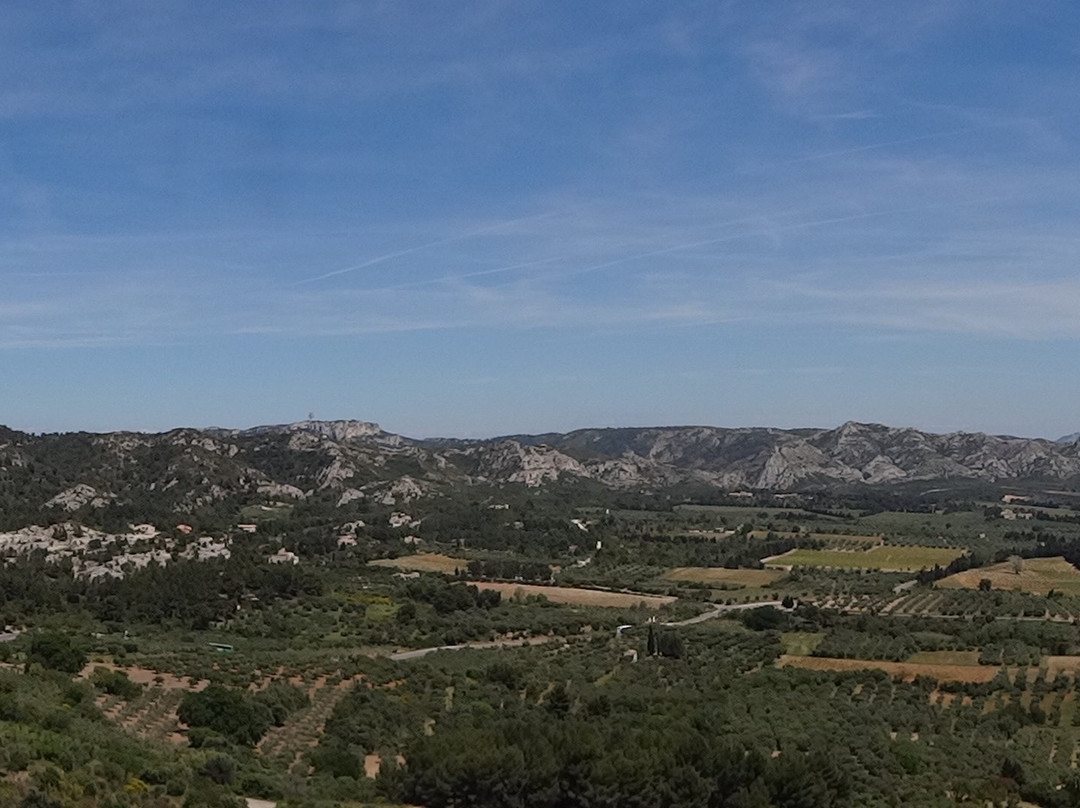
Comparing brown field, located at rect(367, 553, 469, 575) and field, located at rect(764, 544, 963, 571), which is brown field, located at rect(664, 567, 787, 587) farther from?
brown field, located at rect(367, 553, 469, 575)

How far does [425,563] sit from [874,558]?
221ft

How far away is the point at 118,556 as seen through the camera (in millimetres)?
115625

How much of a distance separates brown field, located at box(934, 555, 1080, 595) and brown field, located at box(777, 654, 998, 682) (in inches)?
1989

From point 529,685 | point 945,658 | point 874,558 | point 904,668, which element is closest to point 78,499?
point 874,558

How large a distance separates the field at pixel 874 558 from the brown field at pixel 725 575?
819 centimetres

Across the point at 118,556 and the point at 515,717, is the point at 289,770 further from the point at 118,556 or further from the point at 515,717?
the point at 118,556

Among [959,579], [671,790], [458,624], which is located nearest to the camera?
[671,790]

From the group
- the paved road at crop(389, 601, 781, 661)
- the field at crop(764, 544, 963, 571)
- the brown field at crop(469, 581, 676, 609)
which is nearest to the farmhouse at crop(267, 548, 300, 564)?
the brown field at crop(469, 581, 676, 609)

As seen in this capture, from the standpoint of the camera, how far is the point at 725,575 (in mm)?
140250

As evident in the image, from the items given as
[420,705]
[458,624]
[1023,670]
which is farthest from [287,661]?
[1023,670]

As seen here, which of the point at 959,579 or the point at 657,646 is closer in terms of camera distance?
the point at 657,646

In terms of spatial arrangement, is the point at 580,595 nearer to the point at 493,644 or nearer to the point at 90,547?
the point at 493,644

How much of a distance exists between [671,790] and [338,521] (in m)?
150

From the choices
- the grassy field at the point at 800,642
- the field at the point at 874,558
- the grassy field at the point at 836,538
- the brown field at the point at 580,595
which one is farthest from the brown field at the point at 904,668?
the grassy field at the point at 836,538
